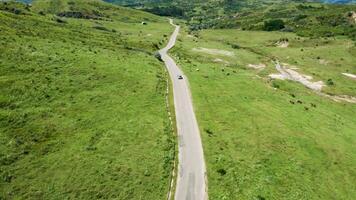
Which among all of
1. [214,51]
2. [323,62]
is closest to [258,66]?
[214,51]

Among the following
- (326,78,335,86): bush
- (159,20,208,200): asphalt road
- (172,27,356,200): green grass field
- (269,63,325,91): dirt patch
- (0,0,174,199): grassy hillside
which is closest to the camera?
(0,0,174,199): grassy hillside

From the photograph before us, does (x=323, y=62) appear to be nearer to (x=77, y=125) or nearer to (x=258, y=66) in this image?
(x=258, y=66)

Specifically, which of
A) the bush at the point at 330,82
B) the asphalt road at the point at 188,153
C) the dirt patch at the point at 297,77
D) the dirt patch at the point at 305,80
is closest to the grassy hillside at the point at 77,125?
the asphalt road at the point at 188,153

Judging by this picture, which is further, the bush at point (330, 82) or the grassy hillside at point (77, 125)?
the bush at point (330, 82)

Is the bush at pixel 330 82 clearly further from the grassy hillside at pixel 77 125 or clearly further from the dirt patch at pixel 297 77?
the grassy hillside at pixel 77 125

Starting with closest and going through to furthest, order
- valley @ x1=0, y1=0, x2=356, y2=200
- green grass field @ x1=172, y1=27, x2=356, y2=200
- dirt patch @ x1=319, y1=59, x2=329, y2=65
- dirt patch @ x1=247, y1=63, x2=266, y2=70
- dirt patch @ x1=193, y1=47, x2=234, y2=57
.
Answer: valley @ x1=0, y1=0, x2=356, y2=200 < green grass field @ x1=172, y1=27, x2=356, y2=200 < dirt patch @ x1=247, y1=63, x2=266, y2=70 < dirt patch @ x1=319, y1=59, x2=329, y2=65 < dirt patch @ x1=193, y1=47, x2=234, y2=57

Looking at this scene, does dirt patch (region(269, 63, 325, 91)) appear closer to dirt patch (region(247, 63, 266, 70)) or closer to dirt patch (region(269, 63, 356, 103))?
dirt patch (region(269, 63, 356, 103))

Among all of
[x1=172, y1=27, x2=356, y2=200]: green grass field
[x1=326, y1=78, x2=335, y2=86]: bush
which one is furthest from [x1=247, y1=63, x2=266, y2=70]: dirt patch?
[x1=326, y1=78, x2=335, y2=86]: bush
